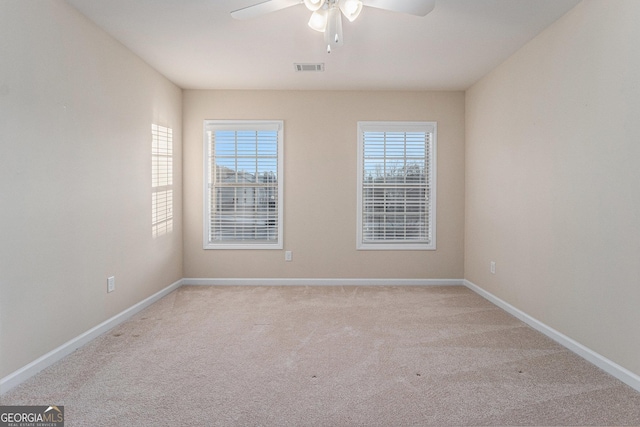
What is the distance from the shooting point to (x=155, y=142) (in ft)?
13.3

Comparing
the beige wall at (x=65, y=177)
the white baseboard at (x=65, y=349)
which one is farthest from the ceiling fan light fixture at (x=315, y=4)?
the white baseboard at (x=65, y=349)

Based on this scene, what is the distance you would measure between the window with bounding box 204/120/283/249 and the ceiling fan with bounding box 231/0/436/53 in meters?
2.32

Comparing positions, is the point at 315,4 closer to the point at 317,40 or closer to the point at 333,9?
the point at 333,9

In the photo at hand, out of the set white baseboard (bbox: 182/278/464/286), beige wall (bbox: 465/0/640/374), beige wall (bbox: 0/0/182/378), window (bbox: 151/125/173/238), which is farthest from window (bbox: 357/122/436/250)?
beige wall (bbox: 0/0/182/378)

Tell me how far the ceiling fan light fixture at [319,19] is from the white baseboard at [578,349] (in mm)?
2952

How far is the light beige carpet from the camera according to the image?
6.32 ft

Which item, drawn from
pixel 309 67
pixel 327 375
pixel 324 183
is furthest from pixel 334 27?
pixel 324 183

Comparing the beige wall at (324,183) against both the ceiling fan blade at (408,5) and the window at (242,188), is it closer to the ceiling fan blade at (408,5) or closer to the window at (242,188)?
the window at (242,188)

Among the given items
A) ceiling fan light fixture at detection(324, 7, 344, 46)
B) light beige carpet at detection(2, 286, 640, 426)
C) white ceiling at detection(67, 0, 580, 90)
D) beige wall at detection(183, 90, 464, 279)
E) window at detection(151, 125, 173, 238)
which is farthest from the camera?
beige wall at detection(183, 90, 464, 279)

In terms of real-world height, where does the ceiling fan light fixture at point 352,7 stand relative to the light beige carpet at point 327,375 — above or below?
above

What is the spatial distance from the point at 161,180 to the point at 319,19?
2.64 metres

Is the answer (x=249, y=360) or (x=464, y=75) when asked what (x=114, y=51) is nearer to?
(x=249, y=360)

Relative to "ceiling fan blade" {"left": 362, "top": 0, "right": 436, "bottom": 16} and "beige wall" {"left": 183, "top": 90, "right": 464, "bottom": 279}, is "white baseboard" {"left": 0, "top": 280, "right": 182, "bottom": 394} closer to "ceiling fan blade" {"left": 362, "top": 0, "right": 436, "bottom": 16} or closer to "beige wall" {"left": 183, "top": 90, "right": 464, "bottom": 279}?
"beige wall" {"left": 183, "top": 90, "right": 464, "bottom": 279}

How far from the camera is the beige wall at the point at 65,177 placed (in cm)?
221
